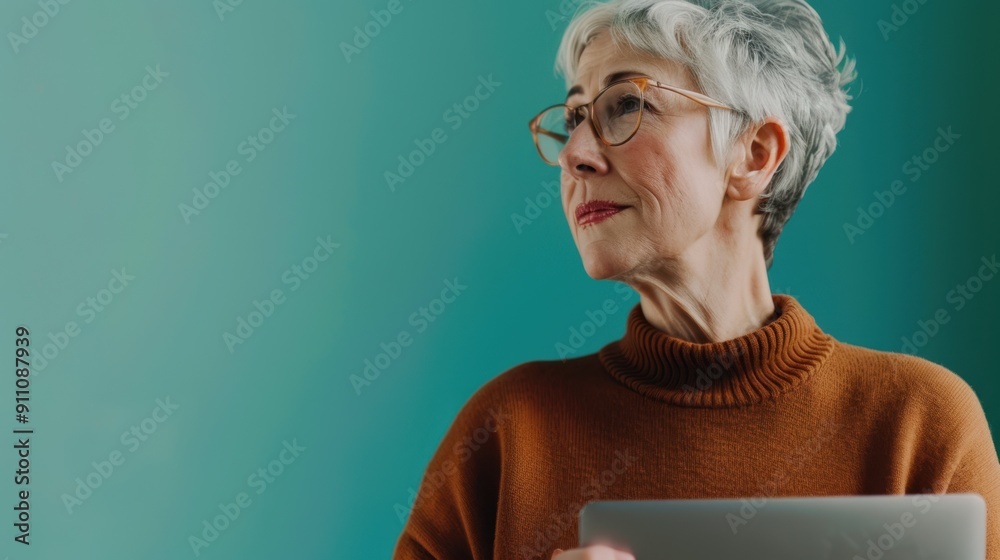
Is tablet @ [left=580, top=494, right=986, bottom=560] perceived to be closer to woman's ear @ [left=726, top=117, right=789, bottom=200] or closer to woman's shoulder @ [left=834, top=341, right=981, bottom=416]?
woman's shoulder @ [left=834, top=341, right=981, bottom=416]

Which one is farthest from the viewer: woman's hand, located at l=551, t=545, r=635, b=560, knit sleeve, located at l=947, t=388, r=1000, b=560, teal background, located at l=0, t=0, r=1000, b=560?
teal background, located at l=0, t=0, r=1000, b=560

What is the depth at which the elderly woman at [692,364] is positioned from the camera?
1.31 metres

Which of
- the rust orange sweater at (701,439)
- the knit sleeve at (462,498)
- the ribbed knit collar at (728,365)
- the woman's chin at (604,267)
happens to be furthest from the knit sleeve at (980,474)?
the knit sleeve at (462,498)

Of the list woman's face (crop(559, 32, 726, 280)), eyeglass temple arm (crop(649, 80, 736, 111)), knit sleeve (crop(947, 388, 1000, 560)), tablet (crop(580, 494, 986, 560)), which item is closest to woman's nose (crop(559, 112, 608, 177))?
woman's face (crop(559, 32, 726, 280))

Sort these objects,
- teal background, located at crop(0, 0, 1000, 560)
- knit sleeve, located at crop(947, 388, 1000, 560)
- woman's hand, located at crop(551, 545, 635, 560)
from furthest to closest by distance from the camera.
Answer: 1. teal background, located at crop(0, 0, 1000, 560)
2. knit sleeve, located at crop(947, 388, 1000, 560)
3. woman's hand, located at crop(551, 545, 635, 560)

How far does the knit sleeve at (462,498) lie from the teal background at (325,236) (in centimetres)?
46

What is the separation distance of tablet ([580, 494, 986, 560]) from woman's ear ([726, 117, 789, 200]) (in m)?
0.49

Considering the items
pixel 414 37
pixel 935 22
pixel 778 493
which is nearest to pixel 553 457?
pixel 778 493

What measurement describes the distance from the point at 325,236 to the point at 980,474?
1182 millimetres

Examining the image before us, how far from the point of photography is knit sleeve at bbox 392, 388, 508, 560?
1.39m

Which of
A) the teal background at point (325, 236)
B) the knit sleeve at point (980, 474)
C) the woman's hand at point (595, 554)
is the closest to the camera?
the woman's hand at point (595, 554)

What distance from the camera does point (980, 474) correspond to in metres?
1.31

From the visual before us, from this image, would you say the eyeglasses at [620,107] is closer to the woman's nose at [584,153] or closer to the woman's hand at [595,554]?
the woman's nose at [584,153]

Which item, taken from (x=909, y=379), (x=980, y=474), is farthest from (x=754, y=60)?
(x=980, y=474)
